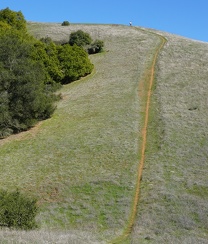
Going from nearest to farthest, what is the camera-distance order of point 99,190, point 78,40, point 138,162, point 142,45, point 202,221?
point 202,221 < point 99,190 < point 138,162 < point 78,40 < point 142,45

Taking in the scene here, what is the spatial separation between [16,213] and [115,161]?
10.2 metres

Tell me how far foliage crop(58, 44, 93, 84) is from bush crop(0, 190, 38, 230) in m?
27.0

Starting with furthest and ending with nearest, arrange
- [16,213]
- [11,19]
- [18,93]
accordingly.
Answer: [11,19] → [18,93] → [16,213]

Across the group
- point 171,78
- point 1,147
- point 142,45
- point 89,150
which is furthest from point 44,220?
point 142,45

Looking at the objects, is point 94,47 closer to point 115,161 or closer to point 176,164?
point 115,161

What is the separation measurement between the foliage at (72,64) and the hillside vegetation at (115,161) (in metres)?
0.87

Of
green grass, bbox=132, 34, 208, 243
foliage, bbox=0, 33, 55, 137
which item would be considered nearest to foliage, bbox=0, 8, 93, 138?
foliage, bbox=0, 33, 55, 137

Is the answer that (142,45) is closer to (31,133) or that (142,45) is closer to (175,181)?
(31,133)

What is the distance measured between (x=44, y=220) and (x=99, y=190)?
12.6 feet

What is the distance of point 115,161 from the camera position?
76.4ft

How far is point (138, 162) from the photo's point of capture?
23250mm

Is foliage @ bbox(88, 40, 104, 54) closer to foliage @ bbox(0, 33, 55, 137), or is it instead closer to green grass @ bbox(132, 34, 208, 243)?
green grass @ bbox(132, 34, 208, 243)

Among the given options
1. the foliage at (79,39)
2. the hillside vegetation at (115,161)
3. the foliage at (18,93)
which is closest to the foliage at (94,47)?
the foliage at (79,39)

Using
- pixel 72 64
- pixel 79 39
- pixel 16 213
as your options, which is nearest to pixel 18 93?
pixel 72 64
